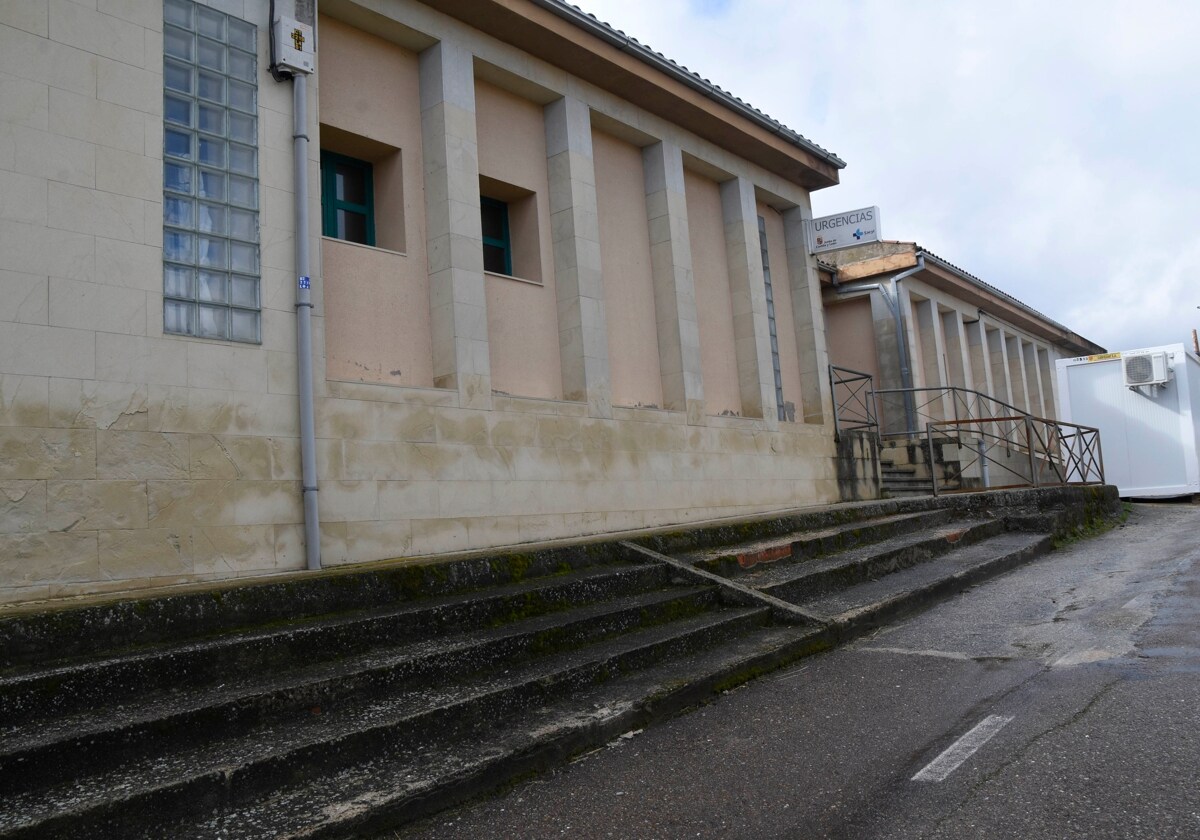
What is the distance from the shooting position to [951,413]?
18531 millimetres

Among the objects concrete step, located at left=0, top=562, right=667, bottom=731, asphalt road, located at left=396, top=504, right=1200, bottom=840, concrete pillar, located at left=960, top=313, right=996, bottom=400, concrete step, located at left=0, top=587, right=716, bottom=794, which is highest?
concrete pillar, located at left=960, top=313, right=996, bottom=400

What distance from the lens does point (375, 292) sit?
7738 millimetres

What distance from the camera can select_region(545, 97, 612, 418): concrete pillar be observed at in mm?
9242

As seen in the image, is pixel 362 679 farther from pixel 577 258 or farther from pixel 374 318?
pixel 577 258

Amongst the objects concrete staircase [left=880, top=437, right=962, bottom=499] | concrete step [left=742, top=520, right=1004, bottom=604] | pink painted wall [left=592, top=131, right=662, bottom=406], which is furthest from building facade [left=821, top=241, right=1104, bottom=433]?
pink painted wall [left=592, top=131, right=662, bottom=406]

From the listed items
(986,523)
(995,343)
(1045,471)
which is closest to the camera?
(986,523)

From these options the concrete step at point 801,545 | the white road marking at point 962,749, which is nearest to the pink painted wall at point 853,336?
the concrete step at point 801,545

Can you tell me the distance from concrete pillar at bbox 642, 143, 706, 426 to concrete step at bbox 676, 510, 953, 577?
223 cm

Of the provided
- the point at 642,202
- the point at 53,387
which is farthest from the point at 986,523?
the point at 53,387

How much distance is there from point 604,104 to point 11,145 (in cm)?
641

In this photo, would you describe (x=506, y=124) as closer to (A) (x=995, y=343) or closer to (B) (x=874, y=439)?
(B) (x=874, y=439)

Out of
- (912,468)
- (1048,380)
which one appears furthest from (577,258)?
(1048,380)

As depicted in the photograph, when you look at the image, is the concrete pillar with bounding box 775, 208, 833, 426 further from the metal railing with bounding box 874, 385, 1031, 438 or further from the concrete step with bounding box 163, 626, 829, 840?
the concrete step with bounding box 163, 626, 829, 840

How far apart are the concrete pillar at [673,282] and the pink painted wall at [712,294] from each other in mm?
695
